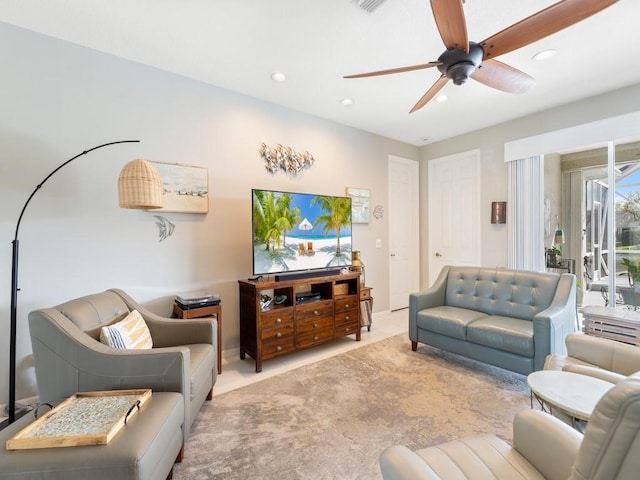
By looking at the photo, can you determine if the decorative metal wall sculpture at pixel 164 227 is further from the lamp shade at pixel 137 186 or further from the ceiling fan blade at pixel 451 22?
the ceiling fan blade at pixel 451 22

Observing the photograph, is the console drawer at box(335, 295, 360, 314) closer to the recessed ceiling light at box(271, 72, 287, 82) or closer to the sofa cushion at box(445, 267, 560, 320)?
the sofa cushion at box(445, 267, 560, 320)

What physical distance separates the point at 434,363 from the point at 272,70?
10.8 feet

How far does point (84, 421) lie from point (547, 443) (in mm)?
1875

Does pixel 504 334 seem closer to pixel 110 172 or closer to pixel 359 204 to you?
pixel 359 204

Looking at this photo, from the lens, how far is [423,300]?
3.21m

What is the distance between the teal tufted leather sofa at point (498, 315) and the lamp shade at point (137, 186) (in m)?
2.71

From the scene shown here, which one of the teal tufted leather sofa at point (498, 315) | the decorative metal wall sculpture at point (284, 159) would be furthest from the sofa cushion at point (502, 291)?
the decorative metal wall sculpture at point (284, 159)

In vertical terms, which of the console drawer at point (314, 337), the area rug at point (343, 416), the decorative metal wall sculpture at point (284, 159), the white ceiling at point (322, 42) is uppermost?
the white ceiling at point (322, 42)

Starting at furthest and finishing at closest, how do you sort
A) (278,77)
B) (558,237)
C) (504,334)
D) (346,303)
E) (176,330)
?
(558,237)
(346,303)
(278,77)
(504,334)
(176,330)

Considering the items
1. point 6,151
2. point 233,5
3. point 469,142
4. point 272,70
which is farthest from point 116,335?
point 469,142

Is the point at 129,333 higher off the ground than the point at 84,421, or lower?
higher

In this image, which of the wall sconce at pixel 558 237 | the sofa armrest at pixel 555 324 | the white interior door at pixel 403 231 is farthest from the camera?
the white interior door at pixel 403 231

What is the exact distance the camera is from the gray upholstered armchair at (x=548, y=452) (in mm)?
609

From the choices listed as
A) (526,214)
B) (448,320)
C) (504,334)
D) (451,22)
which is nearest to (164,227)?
(451,22)
